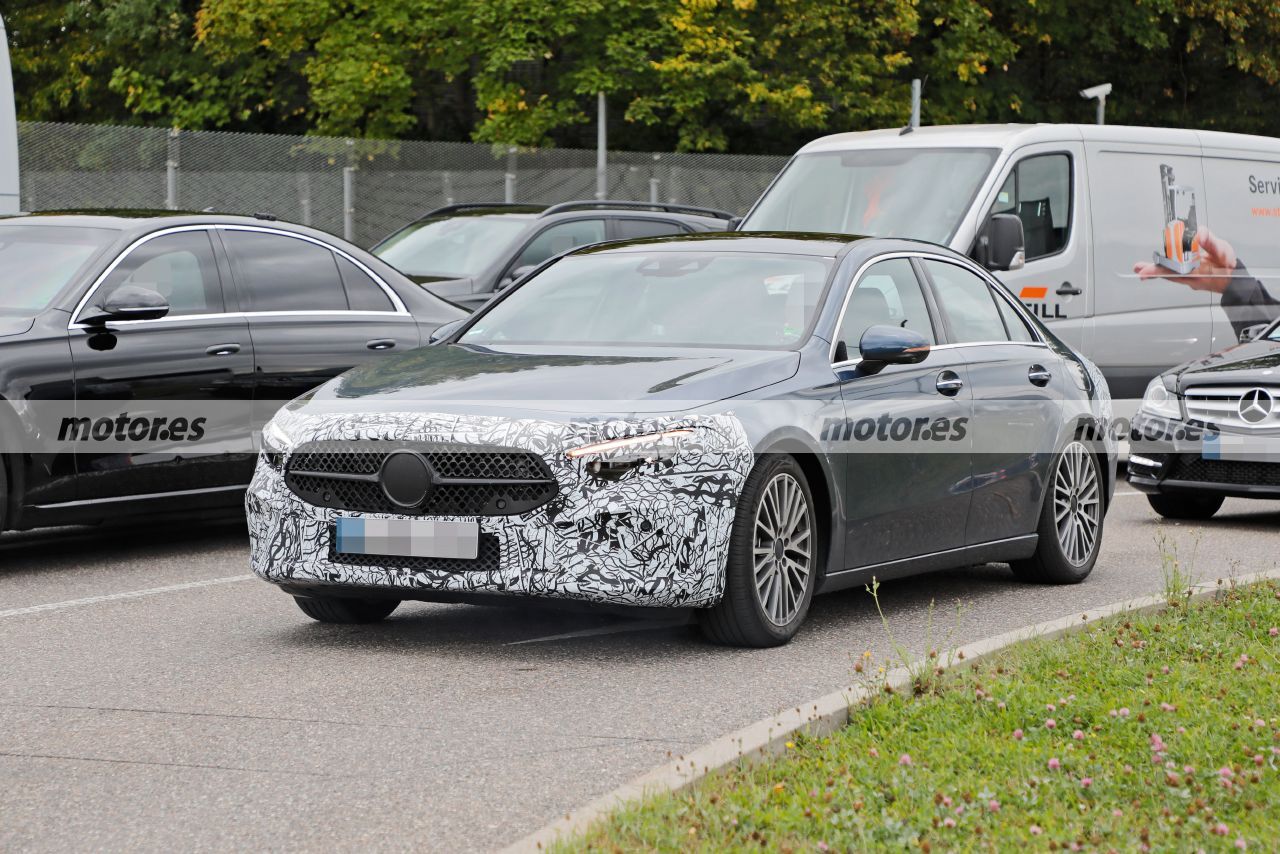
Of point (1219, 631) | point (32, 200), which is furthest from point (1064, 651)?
point (32, 200)

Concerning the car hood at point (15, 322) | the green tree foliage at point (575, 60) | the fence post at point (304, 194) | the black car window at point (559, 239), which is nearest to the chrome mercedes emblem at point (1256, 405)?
the black car window at point (559, 239)

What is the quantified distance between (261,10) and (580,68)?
17.6 ft

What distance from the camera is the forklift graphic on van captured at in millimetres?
15203

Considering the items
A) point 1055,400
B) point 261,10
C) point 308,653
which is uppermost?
point 261,10

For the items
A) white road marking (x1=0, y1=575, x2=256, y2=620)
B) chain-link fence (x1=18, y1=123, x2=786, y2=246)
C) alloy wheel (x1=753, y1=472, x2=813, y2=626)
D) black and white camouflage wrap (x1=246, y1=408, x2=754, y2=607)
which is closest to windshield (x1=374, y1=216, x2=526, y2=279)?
chain-link fence (x1=18, y1=123, x2=786, y2=246)

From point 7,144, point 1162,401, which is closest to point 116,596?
point 1162,401

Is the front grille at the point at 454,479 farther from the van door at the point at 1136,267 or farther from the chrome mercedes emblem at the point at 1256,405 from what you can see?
the van door at the point at 1136,267

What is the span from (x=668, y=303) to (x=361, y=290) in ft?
10.8

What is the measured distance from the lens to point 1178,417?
40.9ft

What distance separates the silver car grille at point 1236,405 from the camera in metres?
12.1

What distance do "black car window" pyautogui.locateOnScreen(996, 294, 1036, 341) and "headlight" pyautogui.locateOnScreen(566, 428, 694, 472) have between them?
2924 mm

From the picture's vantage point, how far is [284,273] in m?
10.6

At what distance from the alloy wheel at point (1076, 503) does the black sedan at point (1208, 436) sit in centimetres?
270

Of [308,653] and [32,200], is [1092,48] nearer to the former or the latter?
[32,200]
